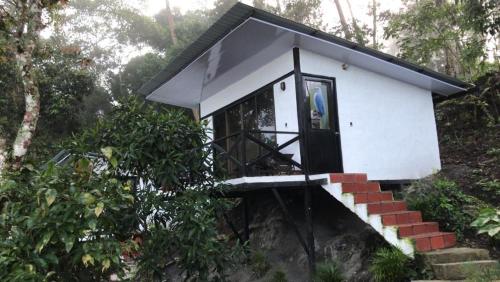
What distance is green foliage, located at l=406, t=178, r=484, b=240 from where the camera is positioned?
6879mm

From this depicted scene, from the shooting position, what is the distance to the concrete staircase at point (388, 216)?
616cm

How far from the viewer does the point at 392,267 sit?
589 cm

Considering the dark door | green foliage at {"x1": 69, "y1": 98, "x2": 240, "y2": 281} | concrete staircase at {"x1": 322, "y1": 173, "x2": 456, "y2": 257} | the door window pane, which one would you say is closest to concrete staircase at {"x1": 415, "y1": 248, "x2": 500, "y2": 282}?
concrete staircase at {"x1": 322, "y1": 173, "x2": 456, "y2": 257}

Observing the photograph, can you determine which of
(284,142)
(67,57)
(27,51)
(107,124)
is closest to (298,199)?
(284,142)

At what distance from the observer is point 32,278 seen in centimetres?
359

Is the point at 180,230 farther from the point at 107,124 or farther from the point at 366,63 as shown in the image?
the point at 366,63

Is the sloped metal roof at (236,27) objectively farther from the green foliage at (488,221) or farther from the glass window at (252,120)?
the green foliage at (488,221)

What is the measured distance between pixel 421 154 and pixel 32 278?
796 centimetres

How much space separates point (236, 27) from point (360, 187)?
11.1ft

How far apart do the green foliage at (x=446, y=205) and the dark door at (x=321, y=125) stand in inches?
59.4

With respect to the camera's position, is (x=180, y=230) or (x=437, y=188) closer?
(x=180, y=230)

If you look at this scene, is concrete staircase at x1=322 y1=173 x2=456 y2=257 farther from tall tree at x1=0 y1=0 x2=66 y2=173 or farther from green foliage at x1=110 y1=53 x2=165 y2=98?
green foliage at x1=110 y1=53 x2=165 y2=98

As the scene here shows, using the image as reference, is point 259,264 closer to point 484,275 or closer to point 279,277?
point 279,277

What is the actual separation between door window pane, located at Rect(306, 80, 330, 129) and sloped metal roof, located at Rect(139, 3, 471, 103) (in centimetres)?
89
